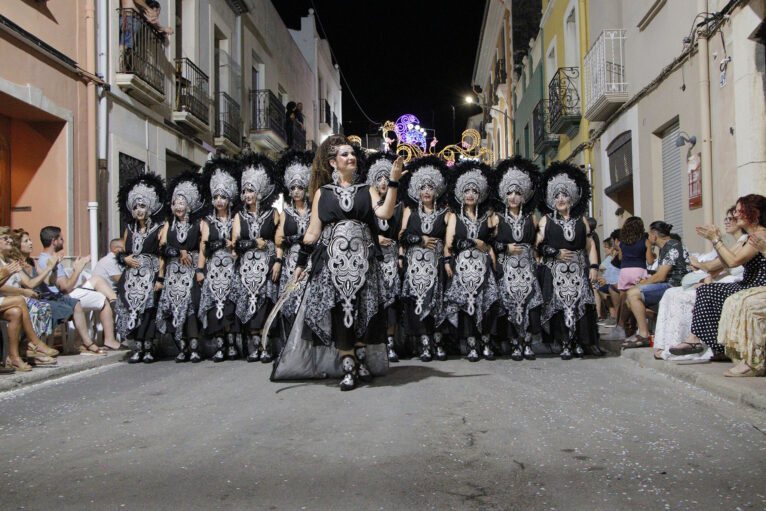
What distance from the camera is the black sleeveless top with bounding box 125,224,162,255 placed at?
8258 millimetres

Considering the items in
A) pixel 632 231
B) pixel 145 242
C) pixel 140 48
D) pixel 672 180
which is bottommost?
pixel 145 242

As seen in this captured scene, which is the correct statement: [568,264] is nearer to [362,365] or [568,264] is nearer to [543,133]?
[362,365]

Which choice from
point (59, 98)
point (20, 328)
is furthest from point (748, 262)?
point (59, 98)

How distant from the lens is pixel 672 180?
12.2 meters

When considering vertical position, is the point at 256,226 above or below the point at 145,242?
above

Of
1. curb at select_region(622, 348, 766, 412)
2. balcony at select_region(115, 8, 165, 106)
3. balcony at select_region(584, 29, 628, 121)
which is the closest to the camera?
curb at select_region(622, 348, 766, 412)

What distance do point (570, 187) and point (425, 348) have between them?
2406 mm

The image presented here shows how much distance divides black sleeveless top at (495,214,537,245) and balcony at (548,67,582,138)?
10870 mm

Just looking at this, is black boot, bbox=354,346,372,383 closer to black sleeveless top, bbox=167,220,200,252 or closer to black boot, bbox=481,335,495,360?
black boot, bbox=481,335,495,360

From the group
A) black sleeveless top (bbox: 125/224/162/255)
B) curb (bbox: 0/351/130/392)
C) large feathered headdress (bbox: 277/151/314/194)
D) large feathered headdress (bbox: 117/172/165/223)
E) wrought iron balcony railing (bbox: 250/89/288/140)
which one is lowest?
curb (bbox: 0/351/130/392)

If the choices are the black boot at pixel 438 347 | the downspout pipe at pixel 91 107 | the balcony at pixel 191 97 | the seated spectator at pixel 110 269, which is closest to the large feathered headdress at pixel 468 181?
the black boot at pixel 438 347

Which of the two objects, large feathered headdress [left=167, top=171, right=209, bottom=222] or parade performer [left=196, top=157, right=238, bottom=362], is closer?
parade performer [left=196, top=157, right=238, bottom=362]

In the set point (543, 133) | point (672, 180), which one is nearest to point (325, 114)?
point (543, 133)

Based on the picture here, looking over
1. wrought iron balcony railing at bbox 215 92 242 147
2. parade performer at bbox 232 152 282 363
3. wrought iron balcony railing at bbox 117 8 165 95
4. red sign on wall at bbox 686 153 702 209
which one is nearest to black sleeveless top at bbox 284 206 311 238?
parade performer at bbox 232 152 282 363
